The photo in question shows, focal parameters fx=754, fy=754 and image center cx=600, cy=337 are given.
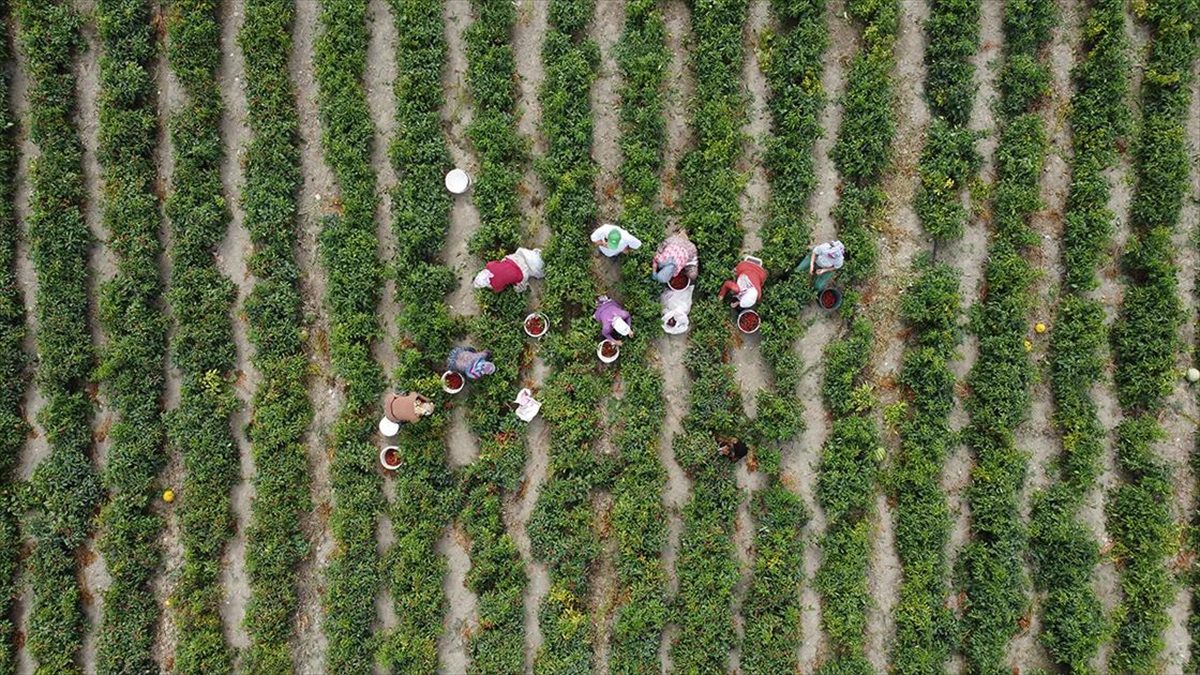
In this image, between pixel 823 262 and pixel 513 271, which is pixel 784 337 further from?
pixel 513 271

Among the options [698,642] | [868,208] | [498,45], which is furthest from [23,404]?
[868,208]

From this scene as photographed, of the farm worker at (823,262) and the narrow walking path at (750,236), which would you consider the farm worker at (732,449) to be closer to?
the narrow walking path at (750,236)

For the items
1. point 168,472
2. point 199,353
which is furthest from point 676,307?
point 168,472

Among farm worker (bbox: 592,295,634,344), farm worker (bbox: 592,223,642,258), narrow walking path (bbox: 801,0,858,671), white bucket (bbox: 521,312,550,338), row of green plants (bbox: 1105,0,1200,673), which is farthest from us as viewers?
narrow walking path (bbox: 801,0,858,671)

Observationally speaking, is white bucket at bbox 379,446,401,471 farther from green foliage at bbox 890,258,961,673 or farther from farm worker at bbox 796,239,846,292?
green foliage at bbox 890,258,961,673

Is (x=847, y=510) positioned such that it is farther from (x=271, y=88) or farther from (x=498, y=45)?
(x=271, y=88)

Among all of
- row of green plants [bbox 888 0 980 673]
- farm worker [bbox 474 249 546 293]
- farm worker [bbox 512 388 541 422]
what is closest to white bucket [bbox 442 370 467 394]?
farm worker [bbox 512 388 541 422]
